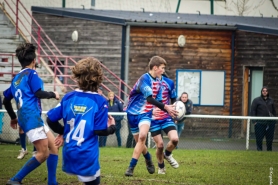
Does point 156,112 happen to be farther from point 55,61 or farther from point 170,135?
point 55,61

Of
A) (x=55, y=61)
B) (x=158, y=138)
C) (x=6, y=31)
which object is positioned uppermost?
(x=6, y=31)

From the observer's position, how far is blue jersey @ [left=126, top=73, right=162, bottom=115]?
11477 millimetres

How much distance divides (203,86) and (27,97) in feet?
57.2

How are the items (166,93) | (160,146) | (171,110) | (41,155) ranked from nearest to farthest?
(41,155), (171,110), (160,146), (166,93)

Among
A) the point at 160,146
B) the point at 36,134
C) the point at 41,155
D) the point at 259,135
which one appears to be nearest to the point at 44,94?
the point at 36,134

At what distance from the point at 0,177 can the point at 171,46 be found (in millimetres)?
15913

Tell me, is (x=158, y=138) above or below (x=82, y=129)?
below

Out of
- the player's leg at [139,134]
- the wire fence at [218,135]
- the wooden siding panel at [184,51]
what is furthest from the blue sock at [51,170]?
the wooden siding panel at [184,51]

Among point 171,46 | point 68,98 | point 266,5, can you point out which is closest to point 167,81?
point 68,98

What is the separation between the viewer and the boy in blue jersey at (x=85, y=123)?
23.0ft

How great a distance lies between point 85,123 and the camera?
706 cm

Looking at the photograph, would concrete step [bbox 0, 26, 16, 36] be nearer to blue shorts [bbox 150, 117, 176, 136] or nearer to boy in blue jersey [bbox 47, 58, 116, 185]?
blue shorts [bbox 150, 117, 176, 136]

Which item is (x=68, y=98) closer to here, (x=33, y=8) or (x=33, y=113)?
(x=33, y=113)

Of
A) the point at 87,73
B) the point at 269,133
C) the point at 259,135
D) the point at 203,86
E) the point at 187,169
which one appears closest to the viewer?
the point at 87,73
